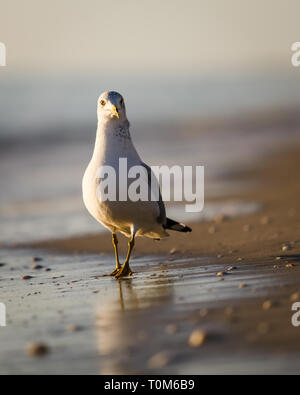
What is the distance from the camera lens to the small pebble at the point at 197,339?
3732 mm

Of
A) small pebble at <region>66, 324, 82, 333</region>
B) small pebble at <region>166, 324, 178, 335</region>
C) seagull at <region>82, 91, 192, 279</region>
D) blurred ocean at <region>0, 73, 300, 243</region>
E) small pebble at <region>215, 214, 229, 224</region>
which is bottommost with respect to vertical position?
small pebble at <region>166, 324, 178, 335</region>

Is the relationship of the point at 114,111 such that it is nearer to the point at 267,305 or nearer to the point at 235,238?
the point at 235,238

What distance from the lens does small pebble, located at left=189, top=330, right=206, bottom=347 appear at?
3732 millimetres

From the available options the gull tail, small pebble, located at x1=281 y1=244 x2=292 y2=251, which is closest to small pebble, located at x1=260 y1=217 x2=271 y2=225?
the gull tail

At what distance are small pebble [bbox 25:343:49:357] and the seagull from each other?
6.62 feet

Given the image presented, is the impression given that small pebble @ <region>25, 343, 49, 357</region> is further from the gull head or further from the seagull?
the gull head

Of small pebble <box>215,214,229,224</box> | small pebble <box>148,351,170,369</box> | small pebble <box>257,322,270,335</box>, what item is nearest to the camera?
small pebble <box>148,351,170,369</box>

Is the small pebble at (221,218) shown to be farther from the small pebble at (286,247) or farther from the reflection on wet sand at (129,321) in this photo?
the reflection on wet sand at (129,321)

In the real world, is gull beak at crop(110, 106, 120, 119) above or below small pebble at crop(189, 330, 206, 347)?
above

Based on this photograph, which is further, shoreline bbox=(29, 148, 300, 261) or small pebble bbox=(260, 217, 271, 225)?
small pebble bbox=(260, 217, 271, 225)

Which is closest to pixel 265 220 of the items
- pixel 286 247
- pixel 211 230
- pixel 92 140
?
pixel 211 230

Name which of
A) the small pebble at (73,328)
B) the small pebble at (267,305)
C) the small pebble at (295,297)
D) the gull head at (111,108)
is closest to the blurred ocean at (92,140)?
the gull head at (111,108)

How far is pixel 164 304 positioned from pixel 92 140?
59.3ft

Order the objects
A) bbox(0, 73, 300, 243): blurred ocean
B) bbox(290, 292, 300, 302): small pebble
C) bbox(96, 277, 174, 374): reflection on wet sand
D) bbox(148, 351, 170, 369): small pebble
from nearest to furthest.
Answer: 1. bbox(148, 351, 170, 369): small pebble
2. bbox(96, 277, 174, 374): reflection on wet sand
3. bbox(290, 292, 300, 302): small pebble
4. bbox(0, 73, 300, 243): blurred ocean
